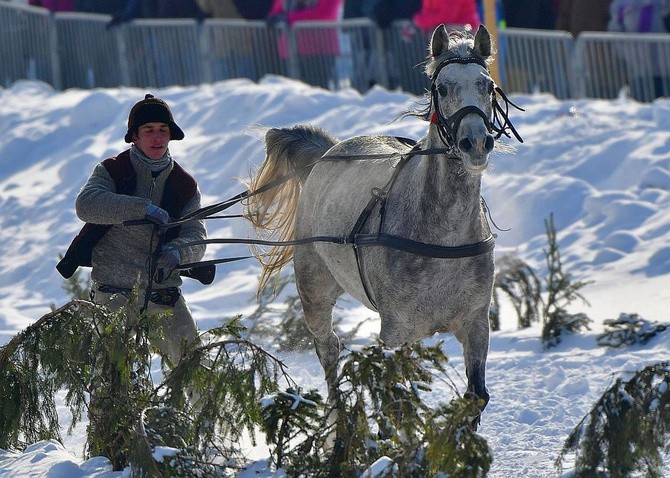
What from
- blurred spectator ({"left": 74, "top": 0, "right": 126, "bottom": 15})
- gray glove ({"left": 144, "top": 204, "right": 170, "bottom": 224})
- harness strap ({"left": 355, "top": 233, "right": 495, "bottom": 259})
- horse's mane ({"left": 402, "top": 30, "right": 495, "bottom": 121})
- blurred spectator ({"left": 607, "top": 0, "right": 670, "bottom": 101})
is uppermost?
blurred spectator ({"left": 74, "top": 0, "right": 126, "bottom": 15})

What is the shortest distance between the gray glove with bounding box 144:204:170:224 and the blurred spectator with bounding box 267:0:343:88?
27.6 ft

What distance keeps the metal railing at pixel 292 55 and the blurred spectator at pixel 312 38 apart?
16 mm

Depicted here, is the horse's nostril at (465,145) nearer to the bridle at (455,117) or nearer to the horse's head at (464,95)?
the horse's head at (464,95)

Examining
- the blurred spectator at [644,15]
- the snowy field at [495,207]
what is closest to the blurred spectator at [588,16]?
the blurred spectator at [644,15]

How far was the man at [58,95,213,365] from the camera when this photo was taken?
6.94 meters

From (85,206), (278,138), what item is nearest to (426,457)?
(85,206)

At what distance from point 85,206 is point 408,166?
1.59 meters

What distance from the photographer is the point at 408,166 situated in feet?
21.0

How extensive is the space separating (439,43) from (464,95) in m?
0.40

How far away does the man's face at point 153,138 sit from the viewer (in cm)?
701

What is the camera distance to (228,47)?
629 inches

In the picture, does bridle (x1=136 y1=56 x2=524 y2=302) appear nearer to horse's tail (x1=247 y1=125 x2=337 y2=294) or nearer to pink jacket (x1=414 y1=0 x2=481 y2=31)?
horse's tail (x1=247 y1=125 x2=337 y2=294)

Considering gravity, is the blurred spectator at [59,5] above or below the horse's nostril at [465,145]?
above

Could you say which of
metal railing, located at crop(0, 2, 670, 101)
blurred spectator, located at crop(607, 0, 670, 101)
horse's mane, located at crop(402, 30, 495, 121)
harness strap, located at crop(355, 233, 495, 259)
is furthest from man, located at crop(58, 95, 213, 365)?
blurred spectator, located at crop(607, 0, 670, 101)
